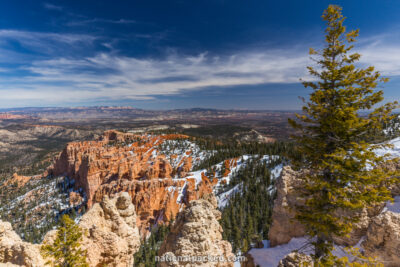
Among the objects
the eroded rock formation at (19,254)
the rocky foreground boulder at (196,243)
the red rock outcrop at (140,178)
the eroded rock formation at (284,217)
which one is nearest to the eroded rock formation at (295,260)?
the rocky foreground boulder at (196,243)

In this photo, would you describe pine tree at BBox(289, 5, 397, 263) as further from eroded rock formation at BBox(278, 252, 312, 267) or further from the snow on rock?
the snow on rock

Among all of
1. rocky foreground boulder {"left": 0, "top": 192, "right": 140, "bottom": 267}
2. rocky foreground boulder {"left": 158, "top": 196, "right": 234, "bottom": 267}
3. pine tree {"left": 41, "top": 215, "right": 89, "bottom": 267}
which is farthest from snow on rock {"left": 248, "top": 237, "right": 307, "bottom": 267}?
pine tree {"left": 41, "top": 215, "right": 89, "bottom": 267}

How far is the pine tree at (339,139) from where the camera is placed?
692cm

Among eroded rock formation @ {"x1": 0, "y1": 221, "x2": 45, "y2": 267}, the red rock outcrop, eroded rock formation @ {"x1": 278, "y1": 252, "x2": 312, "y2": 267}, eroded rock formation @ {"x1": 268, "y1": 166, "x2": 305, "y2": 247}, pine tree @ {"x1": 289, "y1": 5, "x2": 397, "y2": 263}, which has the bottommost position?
the red rock outcrop

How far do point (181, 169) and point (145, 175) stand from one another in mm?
16810

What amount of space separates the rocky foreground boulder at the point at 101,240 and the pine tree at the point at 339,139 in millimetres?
9288

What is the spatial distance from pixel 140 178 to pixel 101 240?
53.7 m

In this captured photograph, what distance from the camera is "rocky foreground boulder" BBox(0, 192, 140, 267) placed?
7.90 m

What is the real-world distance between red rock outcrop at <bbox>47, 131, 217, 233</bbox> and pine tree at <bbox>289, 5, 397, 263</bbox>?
27266 mm

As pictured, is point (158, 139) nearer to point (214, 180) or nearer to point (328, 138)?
point (214, 180)

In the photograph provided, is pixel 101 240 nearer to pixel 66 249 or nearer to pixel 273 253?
pixel 66 249

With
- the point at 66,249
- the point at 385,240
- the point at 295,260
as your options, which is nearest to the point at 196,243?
the point at 295,260

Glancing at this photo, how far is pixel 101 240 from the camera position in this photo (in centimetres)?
952

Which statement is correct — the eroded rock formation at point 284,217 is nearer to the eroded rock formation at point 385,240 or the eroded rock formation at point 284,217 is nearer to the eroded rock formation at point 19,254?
the eroded rock formation at point 385,240
